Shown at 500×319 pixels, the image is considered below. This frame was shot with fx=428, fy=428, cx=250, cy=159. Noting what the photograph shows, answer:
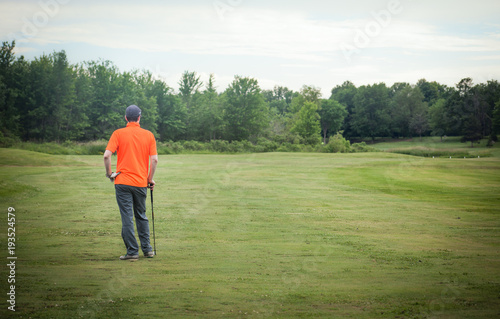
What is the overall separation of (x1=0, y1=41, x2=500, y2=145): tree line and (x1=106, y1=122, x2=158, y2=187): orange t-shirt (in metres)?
54.7

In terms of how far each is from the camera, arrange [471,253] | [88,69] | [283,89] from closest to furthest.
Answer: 1. [471,253]
2. [88,69]
3. [283,89]

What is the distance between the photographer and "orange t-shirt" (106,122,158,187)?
7863mm

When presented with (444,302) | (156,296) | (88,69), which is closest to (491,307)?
(444,302)

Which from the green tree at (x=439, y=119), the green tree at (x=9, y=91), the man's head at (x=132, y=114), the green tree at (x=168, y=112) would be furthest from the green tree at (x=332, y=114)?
the man's head at (x=132, y=114)

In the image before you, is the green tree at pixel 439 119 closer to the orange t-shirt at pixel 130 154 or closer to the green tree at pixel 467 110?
the green tree at pixel 467 110

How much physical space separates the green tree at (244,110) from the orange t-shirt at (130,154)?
3356 inches

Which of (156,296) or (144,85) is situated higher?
(144,85)

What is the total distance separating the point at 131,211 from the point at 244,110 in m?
88.5

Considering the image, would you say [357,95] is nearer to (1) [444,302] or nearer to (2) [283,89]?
(2) [283,89]

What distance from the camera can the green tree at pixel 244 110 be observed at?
95.1 meters

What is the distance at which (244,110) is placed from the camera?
95.6m

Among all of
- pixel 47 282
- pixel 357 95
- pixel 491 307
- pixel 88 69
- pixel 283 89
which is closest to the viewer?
pixel 491 307

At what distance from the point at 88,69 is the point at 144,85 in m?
13.9

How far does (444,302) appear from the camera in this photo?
5555mm
